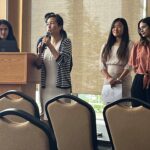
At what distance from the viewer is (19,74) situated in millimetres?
3330

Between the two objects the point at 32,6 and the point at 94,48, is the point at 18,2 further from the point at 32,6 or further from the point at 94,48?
the point at 94,48

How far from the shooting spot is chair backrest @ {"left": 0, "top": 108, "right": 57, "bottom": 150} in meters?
1.42

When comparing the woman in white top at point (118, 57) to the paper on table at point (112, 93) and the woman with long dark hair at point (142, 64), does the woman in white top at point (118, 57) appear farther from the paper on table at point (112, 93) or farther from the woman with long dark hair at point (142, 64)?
the woman with long dark hair at point (142, 64)

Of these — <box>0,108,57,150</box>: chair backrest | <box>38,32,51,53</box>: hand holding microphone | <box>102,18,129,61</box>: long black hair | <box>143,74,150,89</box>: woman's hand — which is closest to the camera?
<box>0,108,57,150</box>: chair backrest

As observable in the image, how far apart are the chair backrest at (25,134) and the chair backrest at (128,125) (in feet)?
2.45

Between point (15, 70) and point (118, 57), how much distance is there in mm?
1302

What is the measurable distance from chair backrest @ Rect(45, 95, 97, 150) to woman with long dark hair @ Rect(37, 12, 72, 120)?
1.41 meters

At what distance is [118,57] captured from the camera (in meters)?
4.11

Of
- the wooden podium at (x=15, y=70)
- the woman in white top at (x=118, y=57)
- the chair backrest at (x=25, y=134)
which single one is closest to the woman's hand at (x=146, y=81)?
the woman in white top at (x=118, y=57)

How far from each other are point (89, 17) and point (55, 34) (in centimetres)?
145

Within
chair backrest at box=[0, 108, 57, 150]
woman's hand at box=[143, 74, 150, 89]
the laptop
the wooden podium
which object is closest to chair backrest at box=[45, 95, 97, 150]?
chair backrest at box=[0, 108, 57, 150]

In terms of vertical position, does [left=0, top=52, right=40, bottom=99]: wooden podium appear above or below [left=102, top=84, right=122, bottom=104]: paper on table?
above

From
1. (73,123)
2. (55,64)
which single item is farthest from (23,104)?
(55,64)

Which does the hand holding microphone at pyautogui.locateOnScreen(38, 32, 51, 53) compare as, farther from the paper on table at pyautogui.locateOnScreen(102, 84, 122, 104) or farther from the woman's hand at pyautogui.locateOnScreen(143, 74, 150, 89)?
the woman's hand at pyautogui.locateOnScreen(143, 74, 150, 89)
